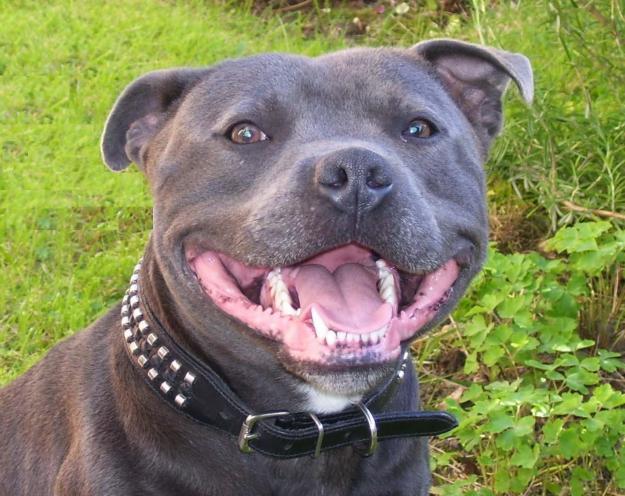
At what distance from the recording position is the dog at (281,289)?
8.71ft

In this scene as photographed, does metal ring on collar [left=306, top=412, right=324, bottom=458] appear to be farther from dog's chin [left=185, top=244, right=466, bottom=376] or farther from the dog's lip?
the dog's lip

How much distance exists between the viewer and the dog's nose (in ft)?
8.39

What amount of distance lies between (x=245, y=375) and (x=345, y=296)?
1.23 feet

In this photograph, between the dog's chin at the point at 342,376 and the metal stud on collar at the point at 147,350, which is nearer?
the dog's chin at the point at 342,376

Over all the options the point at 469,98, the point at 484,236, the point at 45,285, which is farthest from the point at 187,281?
the point at 45,285

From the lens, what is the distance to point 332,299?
282 cm

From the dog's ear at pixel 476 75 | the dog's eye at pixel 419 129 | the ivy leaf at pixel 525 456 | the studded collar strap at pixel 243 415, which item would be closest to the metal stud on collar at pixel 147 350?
the studded collar strap at pixel 243 415

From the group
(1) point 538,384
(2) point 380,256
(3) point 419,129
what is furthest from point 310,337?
(1) point 538,384

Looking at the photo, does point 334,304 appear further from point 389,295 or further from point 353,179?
point 353,179

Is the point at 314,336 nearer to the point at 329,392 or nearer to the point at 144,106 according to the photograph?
the point at 329,392

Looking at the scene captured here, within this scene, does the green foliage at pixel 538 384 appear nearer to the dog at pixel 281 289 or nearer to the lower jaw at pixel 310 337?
the dog at pixel 281 289

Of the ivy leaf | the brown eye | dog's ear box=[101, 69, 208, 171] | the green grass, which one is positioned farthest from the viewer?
the green grass

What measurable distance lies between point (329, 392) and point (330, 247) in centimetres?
36

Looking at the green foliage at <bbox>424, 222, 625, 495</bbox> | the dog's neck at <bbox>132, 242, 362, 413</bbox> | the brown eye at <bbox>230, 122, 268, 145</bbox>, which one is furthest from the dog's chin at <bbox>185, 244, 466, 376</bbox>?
the green foliage at <bbox>424, 222, 625, 495</bbox>
